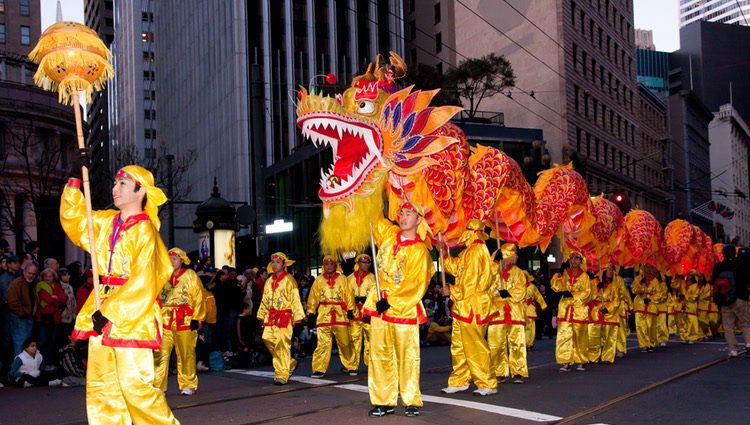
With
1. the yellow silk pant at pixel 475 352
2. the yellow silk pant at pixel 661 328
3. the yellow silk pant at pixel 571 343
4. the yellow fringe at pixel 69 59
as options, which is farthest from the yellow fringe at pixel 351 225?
the yellow silk pant at pixel 661 328

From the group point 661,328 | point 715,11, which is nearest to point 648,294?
point 661,328

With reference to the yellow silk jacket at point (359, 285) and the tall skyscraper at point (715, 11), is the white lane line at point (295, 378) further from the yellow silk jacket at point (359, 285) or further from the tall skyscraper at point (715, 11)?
the tall skyscraper at point (715, 11)

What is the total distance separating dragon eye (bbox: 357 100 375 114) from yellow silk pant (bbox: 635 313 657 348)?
9.31 meters

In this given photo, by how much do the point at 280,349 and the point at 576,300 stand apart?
453cm

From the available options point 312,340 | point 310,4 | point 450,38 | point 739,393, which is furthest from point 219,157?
point 739,393

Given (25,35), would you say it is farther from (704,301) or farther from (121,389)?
(121,389)

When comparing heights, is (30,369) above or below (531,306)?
Answer: below

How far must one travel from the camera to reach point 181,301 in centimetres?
1082

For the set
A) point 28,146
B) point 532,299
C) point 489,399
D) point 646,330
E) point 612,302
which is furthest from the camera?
point 28,146

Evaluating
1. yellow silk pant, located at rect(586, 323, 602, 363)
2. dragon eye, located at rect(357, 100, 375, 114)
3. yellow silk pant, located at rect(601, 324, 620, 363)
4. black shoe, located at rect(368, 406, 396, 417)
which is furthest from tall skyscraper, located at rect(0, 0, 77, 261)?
yellow silk pant, located at rect(601, 324, 620, 363)

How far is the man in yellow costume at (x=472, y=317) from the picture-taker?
32.0 ft

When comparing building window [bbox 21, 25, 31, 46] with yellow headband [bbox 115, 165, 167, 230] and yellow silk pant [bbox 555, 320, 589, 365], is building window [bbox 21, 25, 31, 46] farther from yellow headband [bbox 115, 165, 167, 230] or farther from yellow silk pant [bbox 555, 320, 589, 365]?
yellow headband [bbox 115, 165, 167, 230]

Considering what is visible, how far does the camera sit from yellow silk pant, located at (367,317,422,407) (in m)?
8.19

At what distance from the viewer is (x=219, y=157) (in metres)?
50.0
